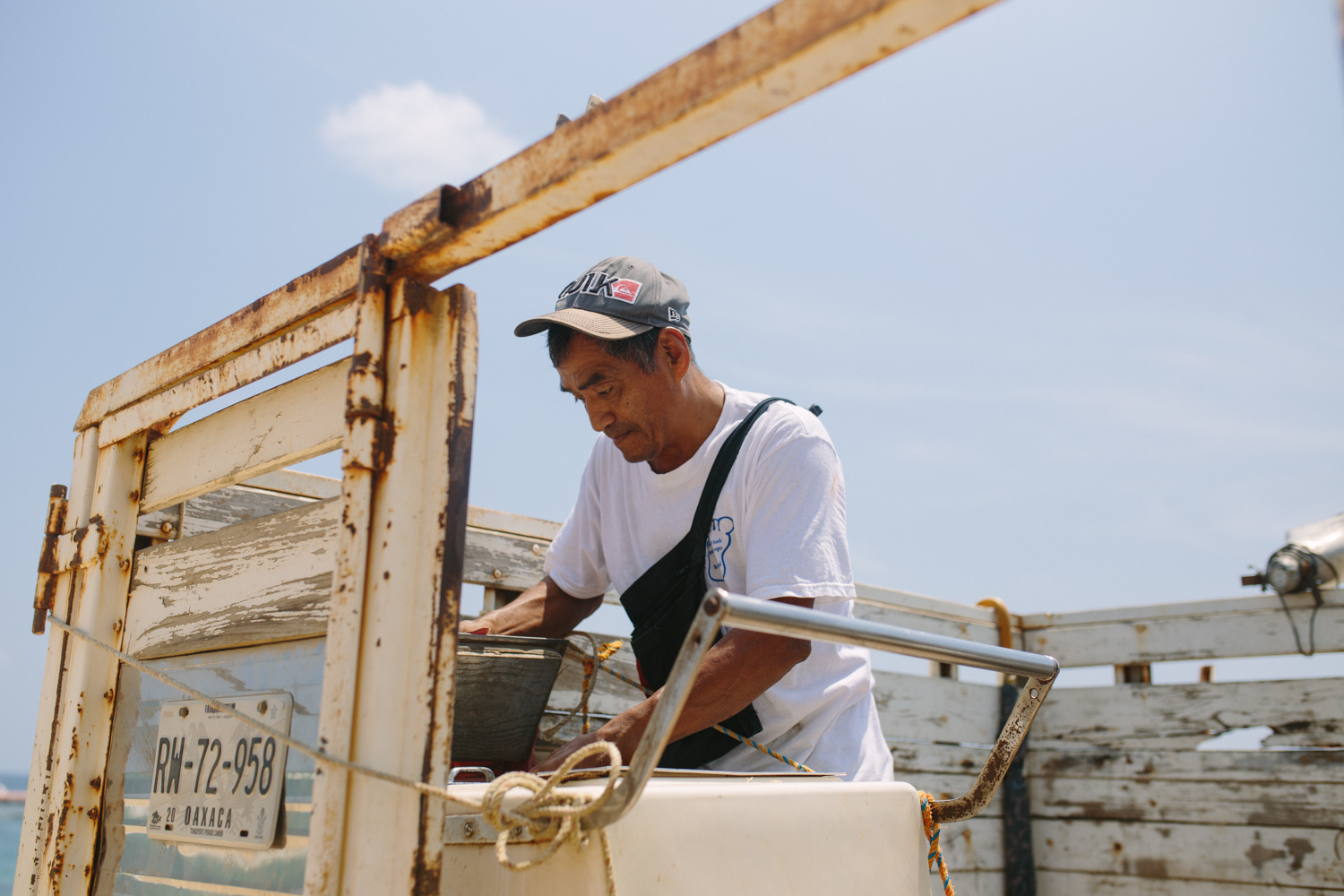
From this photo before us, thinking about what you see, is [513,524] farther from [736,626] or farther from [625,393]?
[736,626]

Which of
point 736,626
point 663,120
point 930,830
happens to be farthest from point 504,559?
point 663,120

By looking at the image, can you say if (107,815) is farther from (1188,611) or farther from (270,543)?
(1188,611)

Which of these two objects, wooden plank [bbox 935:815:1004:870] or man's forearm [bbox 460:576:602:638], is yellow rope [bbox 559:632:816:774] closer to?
man's forearm [bbox 460:576:602:638]

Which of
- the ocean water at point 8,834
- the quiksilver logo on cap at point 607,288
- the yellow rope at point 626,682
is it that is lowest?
the ocean water at point 8,834

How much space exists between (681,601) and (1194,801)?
2.53 metres

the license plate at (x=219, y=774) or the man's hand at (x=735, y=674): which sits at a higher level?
the man's hand at (x=735, y=674)

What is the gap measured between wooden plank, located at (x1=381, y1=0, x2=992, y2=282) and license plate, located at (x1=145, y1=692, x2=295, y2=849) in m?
0.66

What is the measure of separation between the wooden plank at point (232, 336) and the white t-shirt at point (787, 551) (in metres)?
0.89

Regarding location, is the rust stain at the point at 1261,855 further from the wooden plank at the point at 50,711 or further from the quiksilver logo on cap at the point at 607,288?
the wooden plank at the point at 50,711

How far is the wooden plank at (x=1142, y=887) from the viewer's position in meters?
3.31

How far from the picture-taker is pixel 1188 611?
3.83m

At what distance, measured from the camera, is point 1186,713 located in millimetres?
3701

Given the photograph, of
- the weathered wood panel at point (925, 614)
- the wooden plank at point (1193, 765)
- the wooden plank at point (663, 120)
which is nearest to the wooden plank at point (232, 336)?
the wooden plank at point (663, 120)

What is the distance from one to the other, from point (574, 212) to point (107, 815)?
4.47 feet
